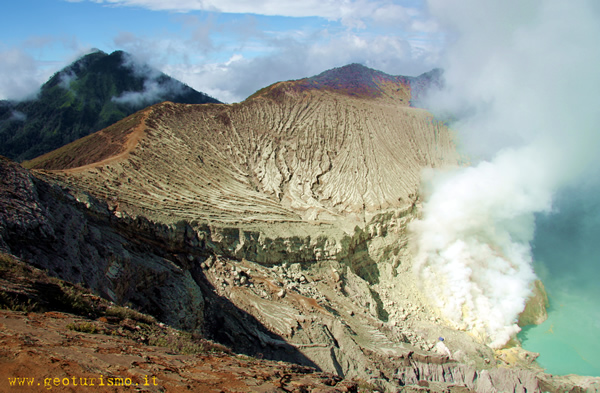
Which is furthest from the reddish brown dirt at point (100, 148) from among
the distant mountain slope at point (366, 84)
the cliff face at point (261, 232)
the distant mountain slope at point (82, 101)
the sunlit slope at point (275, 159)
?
the distant mountain slope at point (82, 101)

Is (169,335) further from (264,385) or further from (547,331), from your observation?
(547,331)

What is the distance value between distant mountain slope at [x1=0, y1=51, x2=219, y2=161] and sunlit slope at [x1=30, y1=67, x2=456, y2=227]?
43487mm

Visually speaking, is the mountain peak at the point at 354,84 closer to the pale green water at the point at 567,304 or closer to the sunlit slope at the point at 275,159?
the sunlit slope at the point at 275,159

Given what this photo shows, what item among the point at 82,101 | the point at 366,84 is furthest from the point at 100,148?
the point at 82,101

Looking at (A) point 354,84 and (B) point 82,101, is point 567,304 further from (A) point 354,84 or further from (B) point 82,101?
(B) point 82,101

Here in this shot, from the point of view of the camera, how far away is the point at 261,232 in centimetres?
2125

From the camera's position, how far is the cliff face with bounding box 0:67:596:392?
14023 mm

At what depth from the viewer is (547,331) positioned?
24.2 m

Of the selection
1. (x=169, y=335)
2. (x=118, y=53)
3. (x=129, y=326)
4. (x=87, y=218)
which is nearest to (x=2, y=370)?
(x=129, y=326)

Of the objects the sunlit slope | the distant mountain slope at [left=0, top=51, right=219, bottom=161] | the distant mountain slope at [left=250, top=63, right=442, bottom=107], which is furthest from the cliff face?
the distant mountain slope at [left=0, top=51, right=219, bottom=161]

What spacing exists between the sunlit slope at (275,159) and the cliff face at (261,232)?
0.52 feet

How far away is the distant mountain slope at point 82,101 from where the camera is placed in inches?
2447

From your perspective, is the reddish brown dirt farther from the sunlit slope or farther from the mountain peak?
the mountain peak

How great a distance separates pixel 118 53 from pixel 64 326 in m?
91.7
